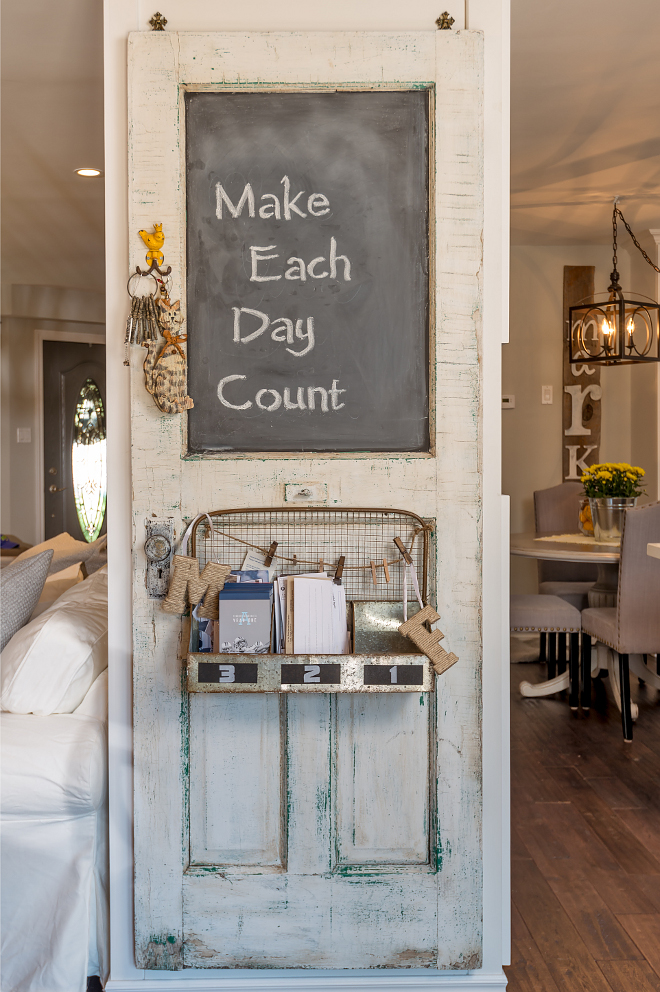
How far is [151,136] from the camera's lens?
1540 millimetres

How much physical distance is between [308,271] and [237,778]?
3.55ft

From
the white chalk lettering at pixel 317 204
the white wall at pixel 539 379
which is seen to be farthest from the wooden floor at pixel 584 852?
the white wall at pixel 539 379

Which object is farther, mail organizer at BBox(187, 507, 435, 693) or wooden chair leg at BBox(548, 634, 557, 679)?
wooden chair leg at BBox(548, 634, 557, 679)

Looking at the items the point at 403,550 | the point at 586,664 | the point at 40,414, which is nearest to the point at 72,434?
the point at 40,414

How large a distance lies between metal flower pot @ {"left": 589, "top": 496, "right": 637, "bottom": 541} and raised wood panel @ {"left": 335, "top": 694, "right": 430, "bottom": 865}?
241cm

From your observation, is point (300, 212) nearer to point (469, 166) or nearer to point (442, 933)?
point (469, 166)

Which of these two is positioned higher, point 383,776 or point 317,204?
point 317,204

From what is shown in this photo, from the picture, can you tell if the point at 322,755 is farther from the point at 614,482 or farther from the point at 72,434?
the point at 72,434

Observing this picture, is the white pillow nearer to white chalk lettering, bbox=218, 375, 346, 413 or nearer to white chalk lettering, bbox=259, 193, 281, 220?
white chalk lettering, bbox=218, 375, 346, 413

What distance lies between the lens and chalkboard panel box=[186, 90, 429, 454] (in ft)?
5.08

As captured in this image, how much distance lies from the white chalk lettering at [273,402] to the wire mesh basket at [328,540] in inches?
8.7

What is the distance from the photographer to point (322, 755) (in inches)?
62.1

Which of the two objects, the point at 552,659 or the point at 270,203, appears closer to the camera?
the point at 270,203

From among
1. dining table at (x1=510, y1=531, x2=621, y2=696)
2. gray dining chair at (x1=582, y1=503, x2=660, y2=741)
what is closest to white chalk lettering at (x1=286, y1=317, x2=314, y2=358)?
gray dining chair at (x1=582, y1=503, x2=660, y2=741)
